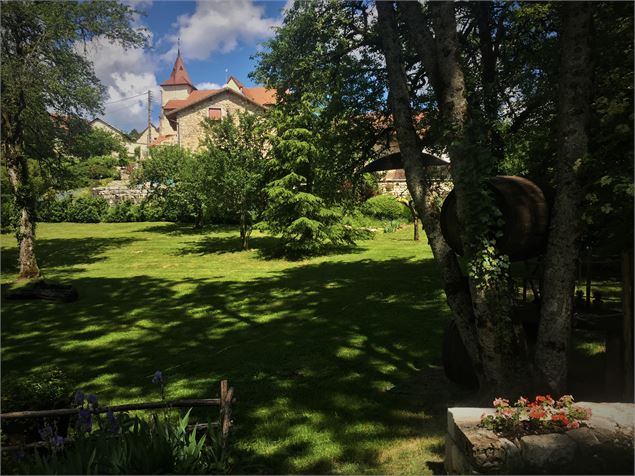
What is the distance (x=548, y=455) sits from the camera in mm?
3270

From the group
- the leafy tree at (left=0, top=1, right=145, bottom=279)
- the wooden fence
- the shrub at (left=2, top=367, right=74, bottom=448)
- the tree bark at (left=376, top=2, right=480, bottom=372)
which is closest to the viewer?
the wooden fence

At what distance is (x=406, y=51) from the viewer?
851cm

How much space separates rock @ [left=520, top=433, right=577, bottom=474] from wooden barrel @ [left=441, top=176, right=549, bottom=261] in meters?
1.90

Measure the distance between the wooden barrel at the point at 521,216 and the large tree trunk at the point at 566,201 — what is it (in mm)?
125

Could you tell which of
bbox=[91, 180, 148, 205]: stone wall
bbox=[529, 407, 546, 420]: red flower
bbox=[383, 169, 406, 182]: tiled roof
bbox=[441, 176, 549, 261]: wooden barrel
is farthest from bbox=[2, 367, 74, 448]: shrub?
bbox=[91, 180, 148, 205]: stone wall

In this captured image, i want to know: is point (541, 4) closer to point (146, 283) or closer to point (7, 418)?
point (7, 418)

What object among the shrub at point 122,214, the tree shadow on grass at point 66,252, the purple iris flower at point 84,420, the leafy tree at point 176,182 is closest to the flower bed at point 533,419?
the purple iris flower at point 84,420

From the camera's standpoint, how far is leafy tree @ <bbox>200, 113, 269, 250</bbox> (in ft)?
66.9

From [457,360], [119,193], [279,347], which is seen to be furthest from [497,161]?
[119,193]

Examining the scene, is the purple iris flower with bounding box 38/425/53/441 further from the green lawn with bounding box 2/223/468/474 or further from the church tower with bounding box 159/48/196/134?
the church tower with bounding box 159/48/196/134

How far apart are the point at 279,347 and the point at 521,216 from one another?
512 cm

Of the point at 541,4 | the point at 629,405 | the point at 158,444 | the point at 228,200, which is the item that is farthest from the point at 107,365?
the point at 228,200

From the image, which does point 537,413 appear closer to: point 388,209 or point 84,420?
point 84,420

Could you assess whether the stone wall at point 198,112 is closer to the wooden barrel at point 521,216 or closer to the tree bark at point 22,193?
the tree bark at point 22,193
